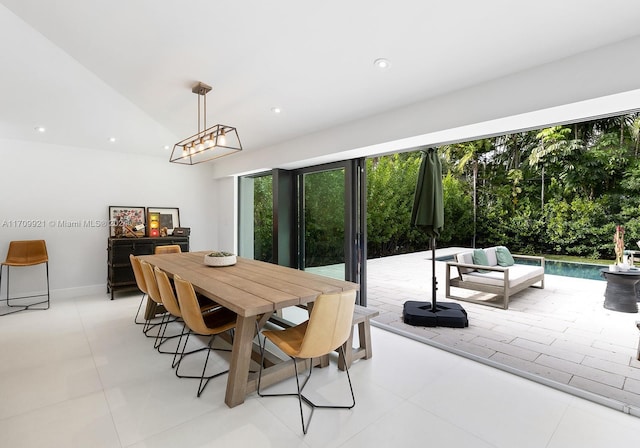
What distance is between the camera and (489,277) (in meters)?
4.58

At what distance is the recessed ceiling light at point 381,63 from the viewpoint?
8.21 ft

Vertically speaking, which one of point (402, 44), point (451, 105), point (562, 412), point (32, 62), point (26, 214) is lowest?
point (562, 412)

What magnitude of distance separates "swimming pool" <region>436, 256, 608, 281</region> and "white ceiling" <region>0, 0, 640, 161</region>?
642cm

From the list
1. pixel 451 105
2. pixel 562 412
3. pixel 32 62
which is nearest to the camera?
pixel 562 412

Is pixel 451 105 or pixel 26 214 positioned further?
pixel 26 214

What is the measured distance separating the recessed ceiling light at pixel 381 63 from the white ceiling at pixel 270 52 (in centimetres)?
4

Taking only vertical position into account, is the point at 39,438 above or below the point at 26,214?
below

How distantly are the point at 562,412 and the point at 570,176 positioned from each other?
8.91m

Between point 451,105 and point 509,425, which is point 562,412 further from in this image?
point 451,105

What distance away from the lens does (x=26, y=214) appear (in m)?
4.57

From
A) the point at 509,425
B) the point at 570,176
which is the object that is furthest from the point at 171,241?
the point at 570,176

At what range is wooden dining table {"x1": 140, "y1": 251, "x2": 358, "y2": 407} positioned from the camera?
210 centimetres

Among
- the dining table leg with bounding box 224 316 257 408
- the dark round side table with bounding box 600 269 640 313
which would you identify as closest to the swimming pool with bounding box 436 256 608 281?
the dark round side table with bounding box 600 269 640 313

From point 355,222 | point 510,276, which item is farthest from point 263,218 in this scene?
point 510,276
